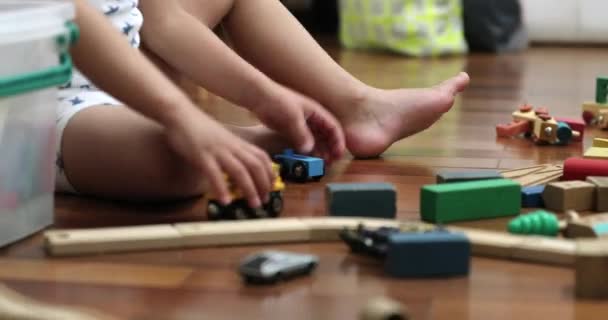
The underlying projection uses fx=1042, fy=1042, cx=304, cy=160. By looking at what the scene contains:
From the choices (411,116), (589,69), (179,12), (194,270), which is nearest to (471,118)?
(411,116)

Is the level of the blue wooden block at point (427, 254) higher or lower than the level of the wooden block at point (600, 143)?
lower

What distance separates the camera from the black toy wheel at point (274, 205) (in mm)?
942

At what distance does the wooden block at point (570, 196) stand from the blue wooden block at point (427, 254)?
0.23m

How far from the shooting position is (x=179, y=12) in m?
1.16

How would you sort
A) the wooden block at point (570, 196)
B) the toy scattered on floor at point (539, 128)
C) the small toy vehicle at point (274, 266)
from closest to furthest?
the small toy vehicle at point (274, 266), the wooden block at point (570, 196), the toy scattered on floor at point (539, 128)

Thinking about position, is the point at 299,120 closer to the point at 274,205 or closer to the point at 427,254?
the point at 274,205

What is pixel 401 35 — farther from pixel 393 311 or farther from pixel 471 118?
pixel 393 311

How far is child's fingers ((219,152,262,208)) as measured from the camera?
864mm

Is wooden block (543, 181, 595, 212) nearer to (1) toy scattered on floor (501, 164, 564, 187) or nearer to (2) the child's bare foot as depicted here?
(1) toy scattered on floor (501, 164, 564, 187)

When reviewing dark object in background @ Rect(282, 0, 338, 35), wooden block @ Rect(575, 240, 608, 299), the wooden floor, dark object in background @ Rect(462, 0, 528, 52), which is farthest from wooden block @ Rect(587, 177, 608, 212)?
dark object in background @ Rect(282, 0, 338, 35)

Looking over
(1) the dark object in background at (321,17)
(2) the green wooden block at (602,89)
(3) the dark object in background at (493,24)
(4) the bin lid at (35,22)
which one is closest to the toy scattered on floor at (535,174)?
(2) the green wooden block at (602,89)

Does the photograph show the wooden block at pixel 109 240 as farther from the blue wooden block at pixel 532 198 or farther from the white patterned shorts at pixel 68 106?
the blue wooden block at pixel 532 198

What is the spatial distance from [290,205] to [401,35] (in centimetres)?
154

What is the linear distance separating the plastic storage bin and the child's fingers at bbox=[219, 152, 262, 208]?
15cm
